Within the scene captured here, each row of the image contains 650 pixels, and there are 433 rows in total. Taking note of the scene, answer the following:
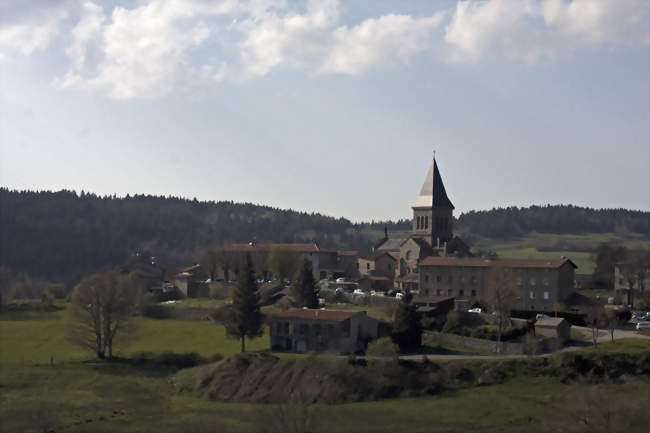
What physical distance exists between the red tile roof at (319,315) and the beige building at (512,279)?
797 inches

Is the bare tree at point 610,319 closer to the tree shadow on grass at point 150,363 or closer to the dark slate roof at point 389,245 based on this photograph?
the tree shadow on grass at point 150,363

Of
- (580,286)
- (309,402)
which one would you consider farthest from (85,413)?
(580,286)

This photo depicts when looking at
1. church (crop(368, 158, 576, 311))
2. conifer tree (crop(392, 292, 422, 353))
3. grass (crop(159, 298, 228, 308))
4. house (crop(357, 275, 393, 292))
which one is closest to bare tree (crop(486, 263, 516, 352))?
church (crop(368, 158, 576, 311))

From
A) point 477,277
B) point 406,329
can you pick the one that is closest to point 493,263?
point 477,277

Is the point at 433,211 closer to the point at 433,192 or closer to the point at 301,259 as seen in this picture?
the point at 433,192

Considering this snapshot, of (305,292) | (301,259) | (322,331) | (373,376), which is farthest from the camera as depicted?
(301,259)

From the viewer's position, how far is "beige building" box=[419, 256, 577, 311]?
80.8 meters

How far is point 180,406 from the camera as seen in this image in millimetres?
51094

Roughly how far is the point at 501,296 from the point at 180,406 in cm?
3197

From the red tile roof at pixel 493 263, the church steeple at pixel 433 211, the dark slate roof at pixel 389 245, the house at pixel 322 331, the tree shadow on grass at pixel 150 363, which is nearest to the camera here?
the tree shadow on grass at pixel 150 363

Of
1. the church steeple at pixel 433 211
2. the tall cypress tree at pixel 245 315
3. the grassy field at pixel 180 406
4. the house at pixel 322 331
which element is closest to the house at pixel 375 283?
the church steeple at pixel 433 211

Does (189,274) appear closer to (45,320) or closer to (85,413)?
(45,320)

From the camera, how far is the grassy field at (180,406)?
4406 cm

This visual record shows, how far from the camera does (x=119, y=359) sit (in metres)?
65.8
